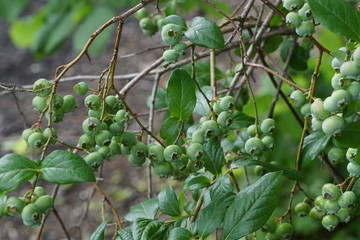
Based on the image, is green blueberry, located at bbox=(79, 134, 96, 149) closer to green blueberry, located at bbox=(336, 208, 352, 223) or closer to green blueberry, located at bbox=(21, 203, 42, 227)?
green blueberry, located at bbox=(21, 203, 42, 227)

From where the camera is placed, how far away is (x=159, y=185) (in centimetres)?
301

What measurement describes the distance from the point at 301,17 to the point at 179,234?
13.8 inches

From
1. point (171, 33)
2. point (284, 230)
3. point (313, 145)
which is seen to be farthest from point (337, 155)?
point (171, 33)

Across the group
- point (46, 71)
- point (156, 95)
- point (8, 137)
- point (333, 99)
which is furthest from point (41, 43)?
point (333, 99)

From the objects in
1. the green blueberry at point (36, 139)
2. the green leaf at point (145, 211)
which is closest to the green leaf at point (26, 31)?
the green leaf at point (145, 211)

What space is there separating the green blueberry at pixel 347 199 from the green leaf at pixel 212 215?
0.51 ft

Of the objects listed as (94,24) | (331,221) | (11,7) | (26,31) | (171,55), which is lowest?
(26,31)

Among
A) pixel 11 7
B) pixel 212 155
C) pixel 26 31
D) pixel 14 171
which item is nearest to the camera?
pixel 14 171

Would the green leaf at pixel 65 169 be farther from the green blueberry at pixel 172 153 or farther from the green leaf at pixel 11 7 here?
the green leaf at pixel 11 7

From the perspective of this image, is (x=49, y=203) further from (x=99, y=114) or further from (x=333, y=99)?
(x=333, y=99)

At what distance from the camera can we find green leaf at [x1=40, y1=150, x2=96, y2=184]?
0.68m

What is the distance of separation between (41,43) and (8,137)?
0.65 metres

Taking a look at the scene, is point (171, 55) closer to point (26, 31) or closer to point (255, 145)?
point (255, 145)

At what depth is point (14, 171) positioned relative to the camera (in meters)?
0.71
